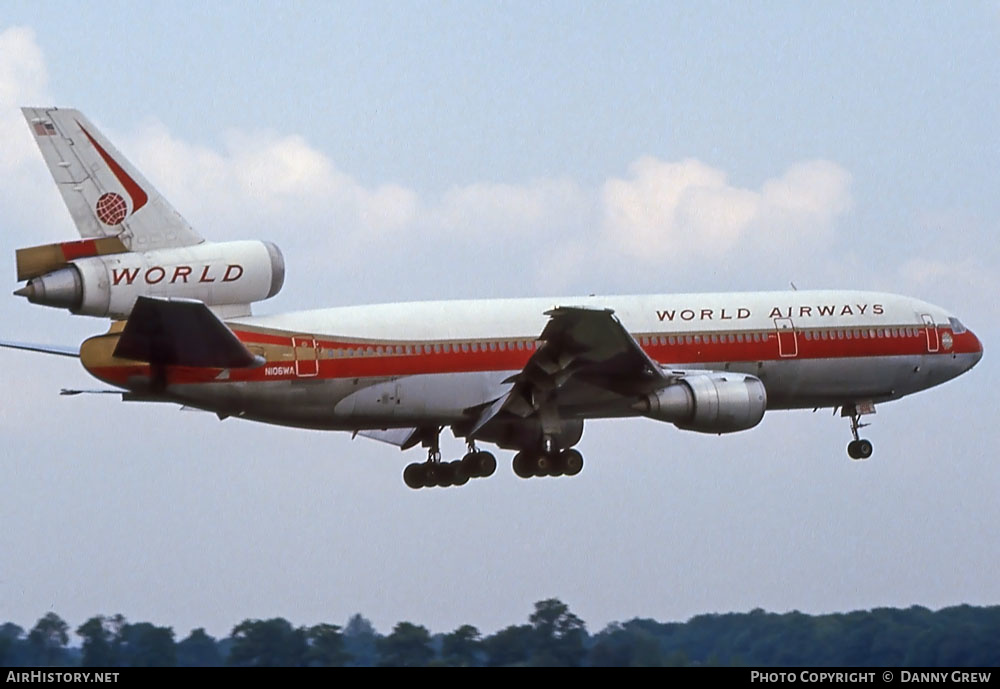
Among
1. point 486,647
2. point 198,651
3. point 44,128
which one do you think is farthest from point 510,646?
point 44,128

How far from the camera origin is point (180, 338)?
50.1 meters

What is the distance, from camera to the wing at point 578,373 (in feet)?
175

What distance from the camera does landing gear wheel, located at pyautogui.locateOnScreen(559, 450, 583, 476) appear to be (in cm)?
5872

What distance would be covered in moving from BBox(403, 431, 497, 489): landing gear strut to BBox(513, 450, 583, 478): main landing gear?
122cm

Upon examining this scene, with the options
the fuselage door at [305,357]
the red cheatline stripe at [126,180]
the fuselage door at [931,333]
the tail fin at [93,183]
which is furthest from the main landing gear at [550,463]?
the red cheatline stripe at [126,180]

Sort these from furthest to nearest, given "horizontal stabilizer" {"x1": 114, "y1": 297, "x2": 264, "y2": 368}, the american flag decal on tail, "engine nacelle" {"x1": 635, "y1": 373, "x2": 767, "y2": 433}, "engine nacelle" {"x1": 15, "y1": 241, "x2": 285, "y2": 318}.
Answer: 1. "engine nacelle" {"x1": 635, "y1": 373, "x2": 767, "y2": 433}
2. the american flag decal on tail
3. "engine nacelle" {"x1": 15, "y1": 241, "x2": 285, "y2": 318}
4. "horizontal stabilizer" {"x1": 114, "y1": 297, "x2": 264, "y2": 368}

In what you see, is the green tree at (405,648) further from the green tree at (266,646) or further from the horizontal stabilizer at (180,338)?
the horizontal stabilizer at (180,338)

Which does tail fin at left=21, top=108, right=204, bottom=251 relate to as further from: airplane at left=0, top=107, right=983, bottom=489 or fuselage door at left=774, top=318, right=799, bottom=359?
fuselage door at left=774, top=318, right=799, bottom=359

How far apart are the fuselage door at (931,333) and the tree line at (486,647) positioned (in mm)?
10839

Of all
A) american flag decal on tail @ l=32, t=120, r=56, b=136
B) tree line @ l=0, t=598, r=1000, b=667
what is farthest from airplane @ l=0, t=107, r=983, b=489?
tree line @ l=0, t=598, r=1000, b=667

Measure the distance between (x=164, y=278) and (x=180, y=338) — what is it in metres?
1.53

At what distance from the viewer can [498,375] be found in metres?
56.4

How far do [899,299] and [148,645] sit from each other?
83.5 feet
